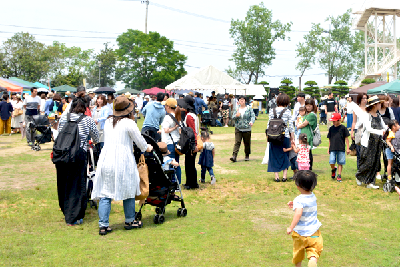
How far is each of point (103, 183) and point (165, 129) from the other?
8.44 feet

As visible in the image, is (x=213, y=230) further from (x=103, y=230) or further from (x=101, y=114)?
(x=101, y=114)

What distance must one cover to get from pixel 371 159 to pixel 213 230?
4.47 metres

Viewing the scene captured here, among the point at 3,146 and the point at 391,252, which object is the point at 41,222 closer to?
the point at 391,252

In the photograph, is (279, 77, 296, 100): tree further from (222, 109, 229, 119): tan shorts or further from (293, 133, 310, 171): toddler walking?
(293, 133, 310, 171): toddler walking

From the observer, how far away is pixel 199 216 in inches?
268

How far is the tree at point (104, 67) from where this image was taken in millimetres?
86312

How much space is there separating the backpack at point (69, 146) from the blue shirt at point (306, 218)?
333cm

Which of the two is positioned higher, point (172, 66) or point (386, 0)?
point (386, 0)

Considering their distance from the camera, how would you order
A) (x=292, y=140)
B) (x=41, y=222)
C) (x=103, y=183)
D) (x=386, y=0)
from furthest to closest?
(x=386, y=0), (x=292, y=140), (x=41, y=222), (x=103, y=183)

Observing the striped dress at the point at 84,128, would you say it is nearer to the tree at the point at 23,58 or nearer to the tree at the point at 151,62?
the tree at the point at 23,58

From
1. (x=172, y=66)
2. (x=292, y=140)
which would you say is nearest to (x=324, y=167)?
(x=292, y=140)

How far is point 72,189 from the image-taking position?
6.36m

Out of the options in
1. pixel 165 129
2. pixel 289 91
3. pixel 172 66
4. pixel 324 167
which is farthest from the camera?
pixel 172 66

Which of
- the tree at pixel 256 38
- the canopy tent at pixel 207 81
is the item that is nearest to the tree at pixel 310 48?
the tree at pixel 256 38
